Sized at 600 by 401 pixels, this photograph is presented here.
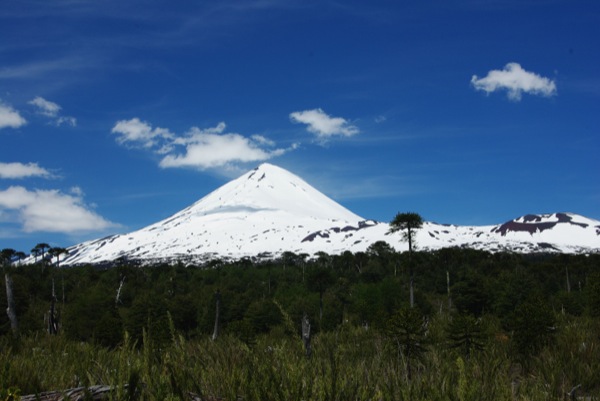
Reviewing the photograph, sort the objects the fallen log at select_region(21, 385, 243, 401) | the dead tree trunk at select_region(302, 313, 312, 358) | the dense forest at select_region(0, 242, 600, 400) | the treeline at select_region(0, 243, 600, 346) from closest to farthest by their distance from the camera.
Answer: the fallen log at select_region(21, 385, 243, 401)
the dense forest at select_region(0, 242, 600, 400)
the dead tree trunk at select_region(302, 313, 312, 358)
the treeline at select_region(0, 243, 600, 346)

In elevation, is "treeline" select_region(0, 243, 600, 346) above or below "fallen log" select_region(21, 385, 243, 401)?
below

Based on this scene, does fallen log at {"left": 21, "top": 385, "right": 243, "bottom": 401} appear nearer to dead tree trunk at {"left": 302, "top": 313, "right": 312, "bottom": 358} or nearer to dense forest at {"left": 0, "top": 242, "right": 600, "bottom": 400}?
dense forest at {"left": 0, "top": 242, "right": 600, "bottom": 400}

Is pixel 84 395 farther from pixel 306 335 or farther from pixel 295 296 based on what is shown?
pixel 295 296

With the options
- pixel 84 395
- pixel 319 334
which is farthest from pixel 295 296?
pixel 84 395

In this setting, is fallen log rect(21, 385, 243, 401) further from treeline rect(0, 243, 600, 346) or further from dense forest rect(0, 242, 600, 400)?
treeline rect(0, 243, 600, 346)

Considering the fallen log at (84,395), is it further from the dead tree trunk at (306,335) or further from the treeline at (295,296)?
the treeline at (295,296)

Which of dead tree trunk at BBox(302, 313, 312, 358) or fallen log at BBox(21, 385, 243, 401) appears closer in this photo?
fallen log at BBox(21, 385, 243, 401)

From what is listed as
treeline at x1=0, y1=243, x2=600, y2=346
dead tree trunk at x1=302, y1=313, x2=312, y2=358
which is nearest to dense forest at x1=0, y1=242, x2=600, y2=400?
dead tree trunk at x1=302, y1=313, x2=312, y2=358

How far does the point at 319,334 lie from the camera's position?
11102 mm

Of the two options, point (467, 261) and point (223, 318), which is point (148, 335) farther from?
point (467, 261)

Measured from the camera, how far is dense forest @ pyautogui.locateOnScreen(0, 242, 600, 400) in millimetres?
3662

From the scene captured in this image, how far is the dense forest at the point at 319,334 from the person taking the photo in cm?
366

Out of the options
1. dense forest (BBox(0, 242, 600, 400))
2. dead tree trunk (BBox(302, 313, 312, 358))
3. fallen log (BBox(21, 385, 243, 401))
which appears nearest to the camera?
fallen log (BBox(21, 385, 243, 401))

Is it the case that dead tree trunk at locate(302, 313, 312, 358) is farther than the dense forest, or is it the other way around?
dead tree trunk at locate(302, 313, 312, 358)
